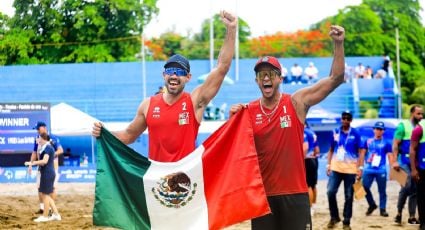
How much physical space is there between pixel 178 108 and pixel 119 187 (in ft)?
3.03

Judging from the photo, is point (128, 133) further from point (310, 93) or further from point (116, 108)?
point (116, 108)

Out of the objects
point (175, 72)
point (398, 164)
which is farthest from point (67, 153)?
point (175, 72)

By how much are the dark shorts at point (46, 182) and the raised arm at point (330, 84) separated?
913 cm

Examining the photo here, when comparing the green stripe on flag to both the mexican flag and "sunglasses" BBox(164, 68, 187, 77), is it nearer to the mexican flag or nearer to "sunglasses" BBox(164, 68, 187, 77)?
the mexican flag

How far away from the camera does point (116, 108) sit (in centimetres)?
3231

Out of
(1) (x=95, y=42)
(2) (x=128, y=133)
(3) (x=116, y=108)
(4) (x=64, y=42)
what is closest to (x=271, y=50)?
(3) (x=116, y=108)

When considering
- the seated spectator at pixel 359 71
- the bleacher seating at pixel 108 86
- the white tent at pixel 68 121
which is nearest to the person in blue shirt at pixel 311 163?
the bleacher seating at pixel 108 86

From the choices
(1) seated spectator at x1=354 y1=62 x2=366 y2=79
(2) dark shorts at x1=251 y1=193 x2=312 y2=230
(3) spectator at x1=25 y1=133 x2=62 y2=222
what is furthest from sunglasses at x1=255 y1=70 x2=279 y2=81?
(1) seated spectator at x1=354 y1=62 x2=366 y2=79

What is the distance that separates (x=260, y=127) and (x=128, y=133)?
1.39 m

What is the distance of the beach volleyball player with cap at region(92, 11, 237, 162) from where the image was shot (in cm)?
793

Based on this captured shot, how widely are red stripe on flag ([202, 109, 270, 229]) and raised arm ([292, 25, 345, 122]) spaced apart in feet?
1.57

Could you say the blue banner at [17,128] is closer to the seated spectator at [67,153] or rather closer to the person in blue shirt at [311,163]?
the seated spectator at [67,153]

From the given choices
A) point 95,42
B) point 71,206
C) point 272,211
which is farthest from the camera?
point 95,42

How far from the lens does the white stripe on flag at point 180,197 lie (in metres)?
7.91
